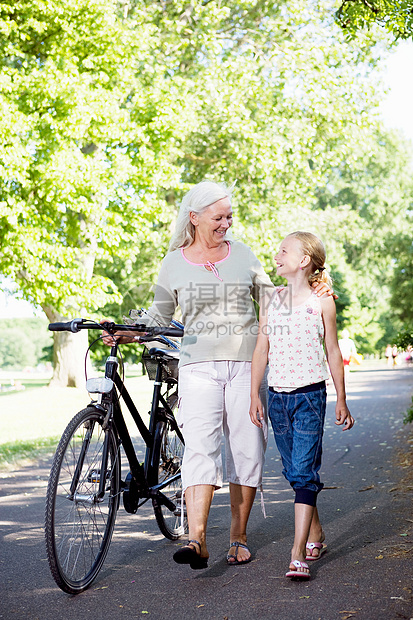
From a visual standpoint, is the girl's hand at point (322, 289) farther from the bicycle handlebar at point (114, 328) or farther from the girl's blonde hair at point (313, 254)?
the bicycle handlebar at point (114, 328)

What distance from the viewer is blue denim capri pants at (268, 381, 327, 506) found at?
4.18 m

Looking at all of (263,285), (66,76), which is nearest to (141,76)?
(66,76)

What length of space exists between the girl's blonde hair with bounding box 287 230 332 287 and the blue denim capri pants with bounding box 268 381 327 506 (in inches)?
23.5

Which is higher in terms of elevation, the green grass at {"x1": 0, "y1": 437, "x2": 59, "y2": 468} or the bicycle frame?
the bicycle frame

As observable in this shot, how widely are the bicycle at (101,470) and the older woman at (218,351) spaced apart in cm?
21

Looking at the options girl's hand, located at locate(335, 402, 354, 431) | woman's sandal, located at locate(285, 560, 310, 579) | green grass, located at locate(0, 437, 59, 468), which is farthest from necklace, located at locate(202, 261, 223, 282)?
green grass, located at locate(0, 437, 59, 468)

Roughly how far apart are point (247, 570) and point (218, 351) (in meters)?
1.21

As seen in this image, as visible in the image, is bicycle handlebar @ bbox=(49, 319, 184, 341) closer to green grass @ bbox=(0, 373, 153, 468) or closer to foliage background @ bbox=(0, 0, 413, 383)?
green grass @ bbox=(0, 373, 153, 468)

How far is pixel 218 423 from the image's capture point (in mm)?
4320

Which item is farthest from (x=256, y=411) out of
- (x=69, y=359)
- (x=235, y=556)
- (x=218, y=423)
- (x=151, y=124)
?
(x=69, y=359)

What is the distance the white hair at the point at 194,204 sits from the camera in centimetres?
441

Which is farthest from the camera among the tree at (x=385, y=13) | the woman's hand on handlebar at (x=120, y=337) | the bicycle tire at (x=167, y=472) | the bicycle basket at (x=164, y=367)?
the tree at (x=385, y=13)

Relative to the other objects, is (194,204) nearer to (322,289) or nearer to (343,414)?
(322,289)

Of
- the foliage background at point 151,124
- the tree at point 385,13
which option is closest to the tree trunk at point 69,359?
the foliage background at point 151,124
